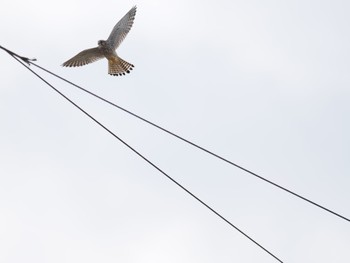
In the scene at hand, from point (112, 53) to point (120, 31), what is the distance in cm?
63

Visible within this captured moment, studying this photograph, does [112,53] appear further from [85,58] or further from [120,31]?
[85,58]

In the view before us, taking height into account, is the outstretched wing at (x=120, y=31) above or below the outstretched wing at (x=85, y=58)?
above

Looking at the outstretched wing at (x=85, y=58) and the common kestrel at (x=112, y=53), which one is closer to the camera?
the common kestrel at (x=112, y=53)

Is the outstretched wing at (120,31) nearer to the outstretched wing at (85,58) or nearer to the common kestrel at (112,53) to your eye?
the common kestrel at (112,53)

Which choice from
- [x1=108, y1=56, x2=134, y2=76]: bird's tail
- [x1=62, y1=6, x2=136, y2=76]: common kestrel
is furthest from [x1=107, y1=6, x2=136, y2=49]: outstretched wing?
[x1=108, y1=56, x2=134, y2=76]: bird's tail

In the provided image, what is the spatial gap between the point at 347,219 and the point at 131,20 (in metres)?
10.5

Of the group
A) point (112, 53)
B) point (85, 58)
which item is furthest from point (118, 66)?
point (85, 58)

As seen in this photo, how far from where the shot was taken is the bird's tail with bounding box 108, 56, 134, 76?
20672 millimetres

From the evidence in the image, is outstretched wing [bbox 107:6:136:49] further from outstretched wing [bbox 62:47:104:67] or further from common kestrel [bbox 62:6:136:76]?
outstretched wing [bbox 62:47:104:67]

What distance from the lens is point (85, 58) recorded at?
68.6ft

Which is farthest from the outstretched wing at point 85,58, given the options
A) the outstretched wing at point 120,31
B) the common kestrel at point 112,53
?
the outstretched wing at point 120,31

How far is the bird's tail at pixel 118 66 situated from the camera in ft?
67.8

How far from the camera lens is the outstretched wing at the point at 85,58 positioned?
20.7 meters

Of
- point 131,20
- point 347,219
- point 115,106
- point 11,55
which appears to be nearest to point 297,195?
point 347,219
